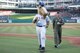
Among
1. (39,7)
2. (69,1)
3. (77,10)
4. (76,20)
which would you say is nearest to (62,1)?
(69,1)

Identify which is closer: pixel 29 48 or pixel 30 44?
pixel 29 48

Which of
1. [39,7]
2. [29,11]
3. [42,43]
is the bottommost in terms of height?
[29,11]

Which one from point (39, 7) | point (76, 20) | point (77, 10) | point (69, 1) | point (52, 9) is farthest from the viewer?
point (69, 1)

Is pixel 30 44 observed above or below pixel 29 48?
below

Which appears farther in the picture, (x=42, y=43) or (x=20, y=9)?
(x=20, y=9)

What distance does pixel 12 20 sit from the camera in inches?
2447

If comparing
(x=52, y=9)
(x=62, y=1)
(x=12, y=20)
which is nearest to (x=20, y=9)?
(x=52, y=9)

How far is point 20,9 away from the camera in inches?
3433

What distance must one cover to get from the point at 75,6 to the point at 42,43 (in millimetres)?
71055

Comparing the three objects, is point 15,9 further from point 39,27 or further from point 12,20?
point 39,27

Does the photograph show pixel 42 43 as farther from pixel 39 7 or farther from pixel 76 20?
pixel 76 20

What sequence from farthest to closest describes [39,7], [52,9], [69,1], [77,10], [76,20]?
[69,1] < [52,9] < [77,10] < [76,20] < [39,7]

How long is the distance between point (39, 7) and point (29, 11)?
77189 millimetres

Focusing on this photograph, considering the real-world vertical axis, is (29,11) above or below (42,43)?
below
